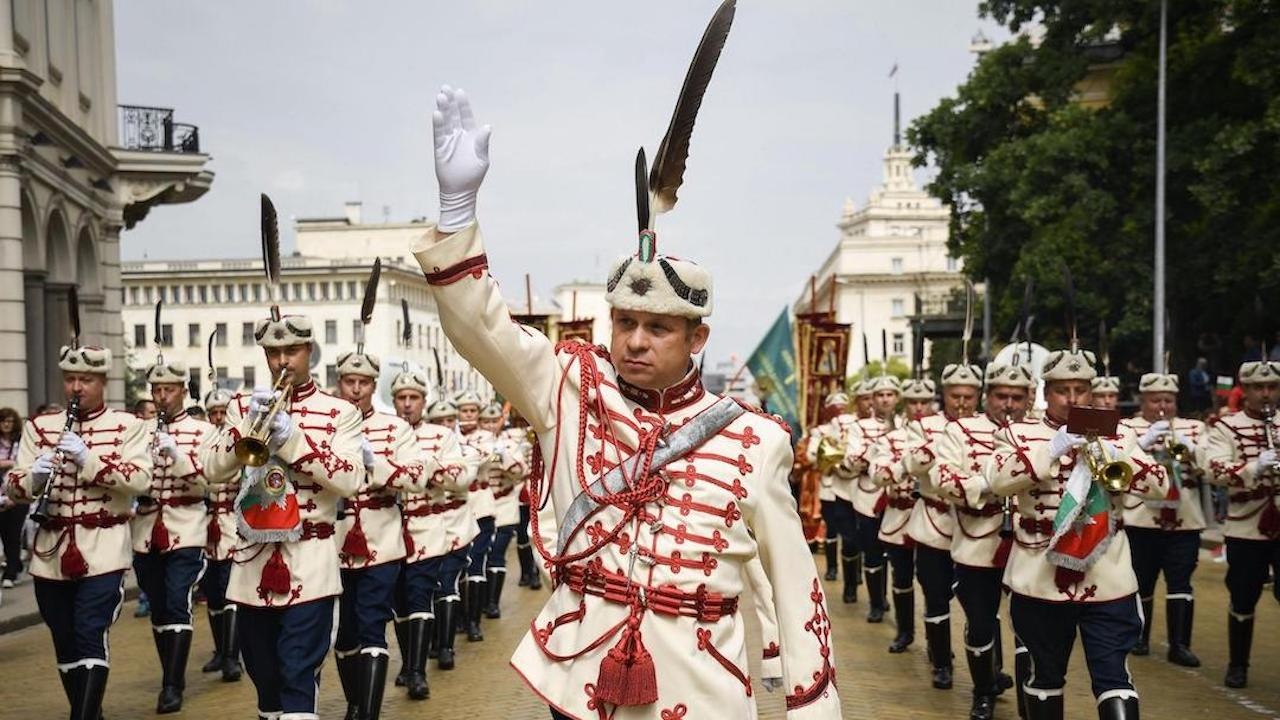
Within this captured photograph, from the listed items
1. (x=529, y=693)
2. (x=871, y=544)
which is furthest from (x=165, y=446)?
(x=871, y=544)

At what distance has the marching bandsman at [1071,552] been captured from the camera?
7.42 m

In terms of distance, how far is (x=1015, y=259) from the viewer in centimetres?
3019

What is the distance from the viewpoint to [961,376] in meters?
10.9

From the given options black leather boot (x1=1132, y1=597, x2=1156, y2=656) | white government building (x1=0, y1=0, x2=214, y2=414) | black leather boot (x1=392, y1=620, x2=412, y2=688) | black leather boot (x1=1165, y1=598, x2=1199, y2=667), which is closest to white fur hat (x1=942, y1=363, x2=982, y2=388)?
black leather boot (x1=1165, y1=598, x2=1199, y2=667)

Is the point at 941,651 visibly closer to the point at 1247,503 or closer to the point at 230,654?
the point at 1247,503

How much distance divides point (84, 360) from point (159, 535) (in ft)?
7.89

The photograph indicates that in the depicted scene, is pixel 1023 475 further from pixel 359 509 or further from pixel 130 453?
pixel 130 453

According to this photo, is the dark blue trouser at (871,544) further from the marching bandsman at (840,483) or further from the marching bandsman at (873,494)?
the marching bandsman at (840,483)

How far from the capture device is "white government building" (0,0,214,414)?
20312 mm

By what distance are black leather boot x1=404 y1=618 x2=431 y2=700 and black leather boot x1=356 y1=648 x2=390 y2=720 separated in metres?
1.42

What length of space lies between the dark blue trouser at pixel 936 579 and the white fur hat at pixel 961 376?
1.32m

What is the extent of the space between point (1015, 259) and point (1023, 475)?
23.3 m

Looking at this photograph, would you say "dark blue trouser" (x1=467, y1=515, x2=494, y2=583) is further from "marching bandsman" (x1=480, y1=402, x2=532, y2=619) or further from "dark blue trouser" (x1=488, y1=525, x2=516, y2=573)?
"dark blue trouser" (x1=488, y1=525, x2=516, y2=573)

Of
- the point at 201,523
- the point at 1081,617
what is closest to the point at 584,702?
the point at 1081,617
